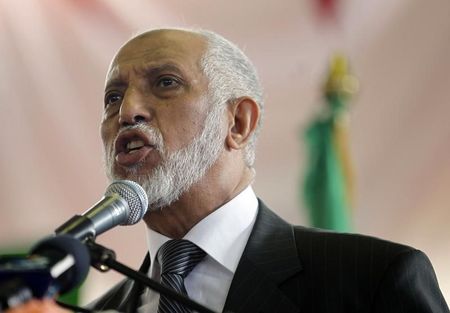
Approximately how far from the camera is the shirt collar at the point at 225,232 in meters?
1.78

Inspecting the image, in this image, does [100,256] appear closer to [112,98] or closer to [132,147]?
[132,147]

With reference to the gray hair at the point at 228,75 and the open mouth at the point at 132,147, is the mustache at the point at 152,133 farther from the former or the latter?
the gray hair at the point at 228,75

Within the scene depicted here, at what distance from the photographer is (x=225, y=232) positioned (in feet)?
5.98

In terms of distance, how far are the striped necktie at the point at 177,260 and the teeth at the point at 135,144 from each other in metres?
0.24

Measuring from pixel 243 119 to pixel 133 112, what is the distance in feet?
1.12

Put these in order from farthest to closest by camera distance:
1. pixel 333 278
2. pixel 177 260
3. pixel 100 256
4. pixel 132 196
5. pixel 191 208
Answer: pixel 191 208, pixel 177 260, pixel 333 278, pixel 132 196, pixel 100 256

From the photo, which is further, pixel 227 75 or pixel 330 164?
pixel 330 164

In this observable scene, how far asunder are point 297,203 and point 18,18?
4.47ft

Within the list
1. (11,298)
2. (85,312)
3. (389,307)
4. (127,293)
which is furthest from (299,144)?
(11,298)

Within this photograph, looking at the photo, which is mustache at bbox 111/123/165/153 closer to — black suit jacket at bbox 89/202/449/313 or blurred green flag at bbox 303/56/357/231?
black suit jacket at bbox 89/202/449/313

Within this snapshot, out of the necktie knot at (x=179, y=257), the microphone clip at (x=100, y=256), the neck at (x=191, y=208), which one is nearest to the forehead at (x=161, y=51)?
the neck at (x=191, y=208)

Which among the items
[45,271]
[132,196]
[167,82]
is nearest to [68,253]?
[45,271]

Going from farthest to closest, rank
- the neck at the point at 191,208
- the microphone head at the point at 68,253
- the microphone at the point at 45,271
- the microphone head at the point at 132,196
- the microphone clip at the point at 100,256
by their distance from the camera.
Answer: the neck at the point at 191,208 < the microphone head at the point at 132,196 < the microphone clip at the point at 100,256 < the microphone head at the point at 68,253 < the microphone at the point at 45,271

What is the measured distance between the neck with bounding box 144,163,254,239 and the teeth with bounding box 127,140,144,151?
0.55ft
